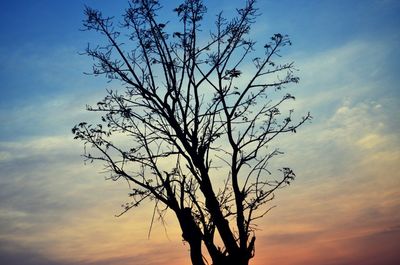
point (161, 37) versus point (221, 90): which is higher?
point (161, 37)

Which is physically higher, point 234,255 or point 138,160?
point 138,160

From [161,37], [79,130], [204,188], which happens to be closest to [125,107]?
[79,130]

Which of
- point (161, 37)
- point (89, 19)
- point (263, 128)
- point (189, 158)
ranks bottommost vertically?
point (189, 158)

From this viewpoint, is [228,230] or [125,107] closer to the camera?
[228,230]

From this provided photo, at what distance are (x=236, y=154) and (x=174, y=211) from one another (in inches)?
95.8

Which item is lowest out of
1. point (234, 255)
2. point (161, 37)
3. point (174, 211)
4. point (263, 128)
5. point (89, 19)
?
point (234, 255)

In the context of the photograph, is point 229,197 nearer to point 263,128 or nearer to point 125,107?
point 263,128

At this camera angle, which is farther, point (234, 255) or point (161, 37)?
point (161, 37)

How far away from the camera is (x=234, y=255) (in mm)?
12516

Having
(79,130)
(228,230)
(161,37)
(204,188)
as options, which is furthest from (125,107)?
(228,230)

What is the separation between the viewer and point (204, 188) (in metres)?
12.7

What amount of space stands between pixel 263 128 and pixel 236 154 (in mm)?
1314

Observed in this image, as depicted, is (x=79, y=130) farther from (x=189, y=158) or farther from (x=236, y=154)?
A: (x=236, y=154)

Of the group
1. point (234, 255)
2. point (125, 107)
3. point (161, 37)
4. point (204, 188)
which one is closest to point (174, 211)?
point (204, 188)
